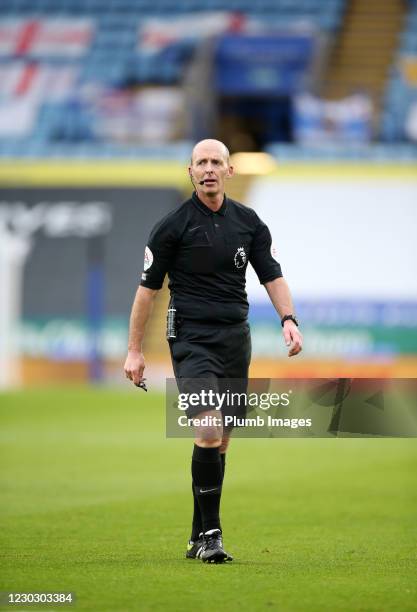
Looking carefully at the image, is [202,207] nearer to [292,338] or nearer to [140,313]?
[140,313]

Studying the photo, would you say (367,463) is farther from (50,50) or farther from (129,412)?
(50,50)

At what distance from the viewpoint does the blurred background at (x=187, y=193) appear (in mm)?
24109

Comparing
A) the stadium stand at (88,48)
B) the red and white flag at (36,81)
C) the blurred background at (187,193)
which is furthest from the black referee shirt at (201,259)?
the red and white flag at (36,81)

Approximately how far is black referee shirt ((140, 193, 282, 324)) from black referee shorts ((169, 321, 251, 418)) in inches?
2.7

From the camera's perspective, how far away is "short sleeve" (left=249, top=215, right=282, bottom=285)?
23.6 ft

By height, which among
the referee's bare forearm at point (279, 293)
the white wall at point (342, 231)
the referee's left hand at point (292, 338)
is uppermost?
the white wall at point (342, 231)

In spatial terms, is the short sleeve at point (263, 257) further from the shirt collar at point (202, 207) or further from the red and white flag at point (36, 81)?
the red and white flag at point (36, 81)

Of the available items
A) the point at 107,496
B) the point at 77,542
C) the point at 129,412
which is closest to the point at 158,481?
the point at 107,496

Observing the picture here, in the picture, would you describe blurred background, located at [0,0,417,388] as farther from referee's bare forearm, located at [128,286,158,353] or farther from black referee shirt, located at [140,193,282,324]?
referee's bare forearm, located at [128,286,158,353]

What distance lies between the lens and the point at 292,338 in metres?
6.94

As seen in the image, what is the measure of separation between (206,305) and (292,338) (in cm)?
46

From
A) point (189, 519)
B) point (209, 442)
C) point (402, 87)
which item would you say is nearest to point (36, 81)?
point (402, 87)

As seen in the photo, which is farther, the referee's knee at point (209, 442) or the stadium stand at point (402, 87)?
the stadium stand at point (402, 87)

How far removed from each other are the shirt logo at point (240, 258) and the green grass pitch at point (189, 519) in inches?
58.4
